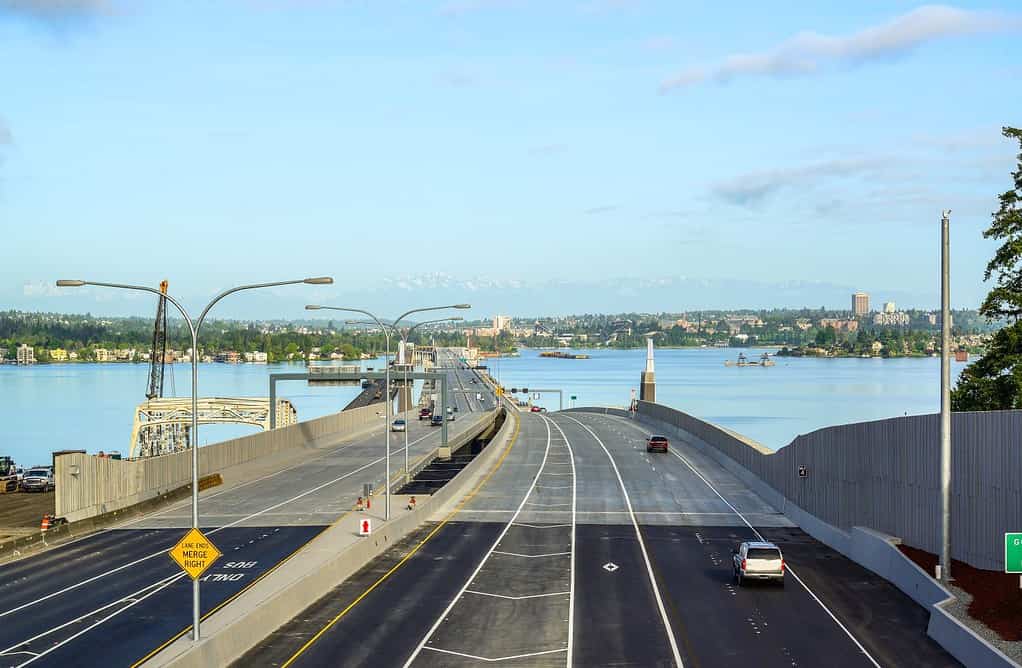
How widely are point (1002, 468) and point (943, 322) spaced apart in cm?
395

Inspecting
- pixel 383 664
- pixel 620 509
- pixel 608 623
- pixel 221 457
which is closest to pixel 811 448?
pixel 620 509

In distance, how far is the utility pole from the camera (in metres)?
27.6

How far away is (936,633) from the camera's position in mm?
25438

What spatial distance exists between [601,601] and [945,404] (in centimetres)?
1035

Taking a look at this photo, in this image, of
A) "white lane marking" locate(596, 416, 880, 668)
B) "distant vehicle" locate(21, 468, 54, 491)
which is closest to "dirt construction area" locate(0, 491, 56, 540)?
"distant vehicle" locate(21, 468, 54, 491)

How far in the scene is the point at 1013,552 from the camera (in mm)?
23031

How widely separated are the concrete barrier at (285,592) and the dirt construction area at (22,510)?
12449 mm

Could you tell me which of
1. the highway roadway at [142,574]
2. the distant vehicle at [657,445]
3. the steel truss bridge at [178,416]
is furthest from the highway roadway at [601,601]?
the steel truss bridge at [178,416]

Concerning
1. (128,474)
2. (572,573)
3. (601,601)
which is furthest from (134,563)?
(601,601)

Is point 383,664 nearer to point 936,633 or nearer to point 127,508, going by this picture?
point 936,633

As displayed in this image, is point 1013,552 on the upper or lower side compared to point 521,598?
upper

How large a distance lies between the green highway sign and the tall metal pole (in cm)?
481

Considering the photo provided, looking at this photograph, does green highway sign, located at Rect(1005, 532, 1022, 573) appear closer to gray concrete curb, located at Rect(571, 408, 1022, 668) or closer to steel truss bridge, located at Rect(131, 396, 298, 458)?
gray concrete curb, located at Rect(571, 408, 1022, 668)

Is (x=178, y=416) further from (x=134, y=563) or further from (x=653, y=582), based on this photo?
(x=653, y=582)
